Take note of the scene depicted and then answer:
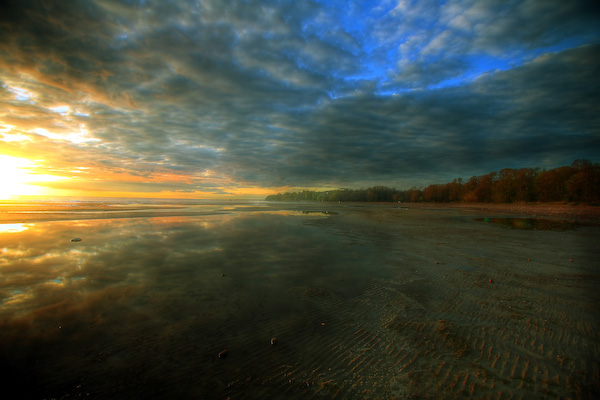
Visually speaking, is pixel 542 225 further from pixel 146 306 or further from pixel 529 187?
pixel 529 187

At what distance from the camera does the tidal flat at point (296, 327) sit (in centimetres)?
368

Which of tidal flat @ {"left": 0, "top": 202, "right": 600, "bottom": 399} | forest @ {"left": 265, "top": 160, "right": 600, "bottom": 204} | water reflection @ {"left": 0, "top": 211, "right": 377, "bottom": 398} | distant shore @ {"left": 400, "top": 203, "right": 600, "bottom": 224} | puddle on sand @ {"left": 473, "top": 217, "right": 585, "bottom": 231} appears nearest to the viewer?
tidal flat @ {"left": 0, "top": 202, "right": 600, "bottom": 399}

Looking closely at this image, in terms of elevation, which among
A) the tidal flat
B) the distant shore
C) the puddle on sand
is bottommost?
the distant shore

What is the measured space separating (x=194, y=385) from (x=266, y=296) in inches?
136

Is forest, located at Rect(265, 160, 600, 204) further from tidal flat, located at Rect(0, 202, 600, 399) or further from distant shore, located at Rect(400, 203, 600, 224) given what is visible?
tidal flat, located at Rect(0, 202, 600, 399)

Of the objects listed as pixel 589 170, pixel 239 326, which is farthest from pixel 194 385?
pixel 589 170

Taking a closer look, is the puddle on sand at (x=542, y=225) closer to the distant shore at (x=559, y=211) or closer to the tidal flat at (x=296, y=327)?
the distant shore at (x=559, y=211)

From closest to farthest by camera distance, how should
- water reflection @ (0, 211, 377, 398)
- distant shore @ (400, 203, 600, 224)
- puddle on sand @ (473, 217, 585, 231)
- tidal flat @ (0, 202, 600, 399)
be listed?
tidal flat @ (0, 202, 600, 399)
water reflection @ (0, 211, 377, 398)
puddle on sand @ (473, 217, 585, 231)
distant shore @ (400, 203, 600, 224)

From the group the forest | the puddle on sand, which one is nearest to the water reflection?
the puddle on sand

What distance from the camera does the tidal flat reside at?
368 centimetres

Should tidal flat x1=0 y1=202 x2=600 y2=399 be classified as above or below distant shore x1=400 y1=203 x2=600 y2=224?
above

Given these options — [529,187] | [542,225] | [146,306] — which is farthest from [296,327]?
[529,187]

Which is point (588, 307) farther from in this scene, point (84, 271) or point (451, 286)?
point (84, 271)

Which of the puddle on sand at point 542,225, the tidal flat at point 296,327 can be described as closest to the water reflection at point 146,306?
the tidal flat at point 296,327
